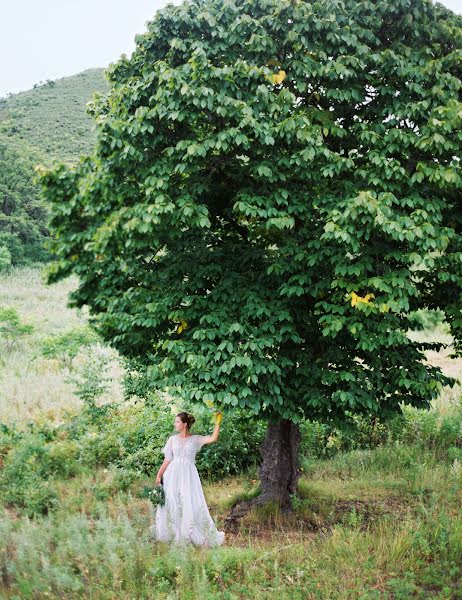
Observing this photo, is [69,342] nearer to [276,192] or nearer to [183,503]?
[183,503]

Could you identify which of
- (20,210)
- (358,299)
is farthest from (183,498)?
(20,210)

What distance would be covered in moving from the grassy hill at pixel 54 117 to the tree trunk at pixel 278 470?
2007 inches

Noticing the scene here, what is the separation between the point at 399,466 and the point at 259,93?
343 inches

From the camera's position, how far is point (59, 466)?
1148cm

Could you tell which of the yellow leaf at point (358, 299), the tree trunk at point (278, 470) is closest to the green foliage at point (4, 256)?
the tree trunk at point (278, 470)

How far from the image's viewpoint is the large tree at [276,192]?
6480 millimetres

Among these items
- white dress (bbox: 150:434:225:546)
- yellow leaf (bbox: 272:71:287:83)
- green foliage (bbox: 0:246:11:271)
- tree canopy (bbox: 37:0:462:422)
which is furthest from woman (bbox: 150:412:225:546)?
green foliage (bbox: 0:246:11:271)

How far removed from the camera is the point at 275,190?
695 centimetres

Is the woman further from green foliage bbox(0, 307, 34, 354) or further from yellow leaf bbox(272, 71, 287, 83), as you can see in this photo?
green foliage bbox(0, 307, 34, 354)

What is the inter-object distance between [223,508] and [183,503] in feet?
6.13

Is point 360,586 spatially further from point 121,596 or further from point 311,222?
point 311,222

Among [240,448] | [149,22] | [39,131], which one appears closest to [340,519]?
[240,448]

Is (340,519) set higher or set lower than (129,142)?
lower

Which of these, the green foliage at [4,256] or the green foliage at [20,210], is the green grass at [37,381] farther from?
the green foliage at [20,210]
